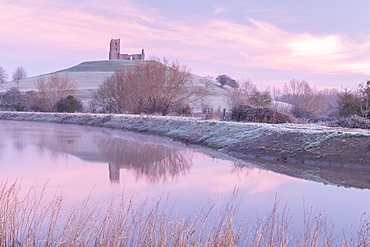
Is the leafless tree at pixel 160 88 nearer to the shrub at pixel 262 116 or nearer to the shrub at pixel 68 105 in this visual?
the shrub at pixel 68 105

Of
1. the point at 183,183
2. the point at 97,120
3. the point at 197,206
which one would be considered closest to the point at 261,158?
the point at 183,183

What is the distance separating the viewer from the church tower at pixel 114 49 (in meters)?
169

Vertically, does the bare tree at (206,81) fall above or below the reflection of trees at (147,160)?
above

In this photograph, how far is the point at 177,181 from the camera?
521 inches

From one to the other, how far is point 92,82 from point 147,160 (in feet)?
291

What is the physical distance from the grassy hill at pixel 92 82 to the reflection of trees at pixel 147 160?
1519 inches

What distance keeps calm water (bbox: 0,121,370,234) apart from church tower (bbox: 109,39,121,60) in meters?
151

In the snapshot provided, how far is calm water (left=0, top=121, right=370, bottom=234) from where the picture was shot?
409 inches

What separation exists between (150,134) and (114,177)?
1910cm

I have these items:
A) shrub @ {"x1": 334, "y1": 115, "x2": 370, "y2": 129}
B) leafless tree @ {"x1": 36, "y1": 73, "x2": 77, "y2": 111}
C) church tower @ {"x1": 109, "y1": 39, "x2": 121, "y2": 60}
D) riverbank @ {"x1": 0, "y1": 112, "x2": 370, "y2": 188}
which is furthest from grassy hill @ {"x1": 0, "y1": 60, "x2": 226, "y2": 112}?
shrub @ {"x1": 334, "y1": 115, "x2": 370, "y2": 129}

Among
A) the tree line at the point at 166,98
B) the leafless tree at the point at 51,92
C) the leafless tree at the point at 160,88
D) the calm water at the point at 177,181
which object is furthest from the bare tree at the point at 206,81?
the calm water at the point at 177,181

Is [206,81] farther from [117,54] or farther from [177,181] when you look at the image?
[177,181]

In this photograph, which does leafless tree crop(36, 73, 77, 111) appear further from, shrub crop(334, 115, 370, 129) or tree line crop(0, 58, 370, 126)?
shrub crop(334, 115, 370, 129)

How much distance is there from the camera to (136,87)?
46.6 meters
